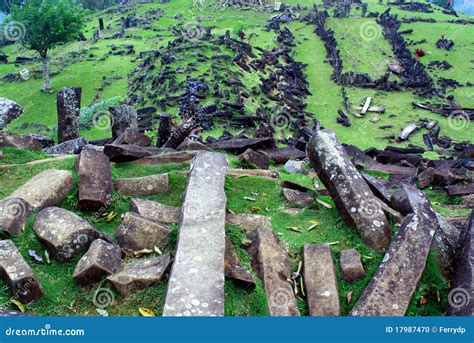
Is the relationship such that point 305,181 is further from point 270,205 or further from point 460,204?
point 460,204

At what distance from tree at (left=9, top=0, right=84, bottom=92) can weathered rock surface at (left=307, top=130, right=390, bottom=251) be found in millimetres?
Answer: 23644

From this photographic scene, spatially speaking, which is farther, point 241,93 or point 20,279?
point 241,93

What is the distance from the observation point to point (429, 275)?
504 centimetres

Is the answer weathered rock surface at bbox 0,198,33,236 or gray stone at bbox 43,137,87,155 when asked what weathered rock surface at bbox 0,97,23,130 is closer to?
gray stone at bbox 43,137,87,155

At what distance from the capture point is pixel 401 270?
4.92 m

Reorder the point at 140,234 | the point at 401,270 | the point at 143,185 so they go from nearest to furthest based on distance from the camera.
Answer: the point at 401,270 < the point at 140,234 < the point at 143,185

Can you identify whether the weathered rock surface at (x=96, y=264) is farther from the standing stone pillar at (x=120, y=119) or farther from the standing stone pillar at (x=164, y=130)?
the standing stone pillar at (x=120, y=119)

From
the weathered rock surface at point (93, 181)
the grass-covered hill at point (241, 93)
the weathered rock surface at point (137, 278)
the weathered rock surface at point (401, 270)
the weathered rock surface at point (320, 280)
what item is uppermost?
the weathered rock surface at point (93, 181)

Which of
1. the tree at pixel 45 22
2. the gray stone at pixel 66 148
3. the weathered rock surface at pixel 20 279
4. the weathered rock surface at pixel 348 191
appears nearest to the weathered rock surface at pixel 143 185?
the weathered rock surface at pixel 20 279

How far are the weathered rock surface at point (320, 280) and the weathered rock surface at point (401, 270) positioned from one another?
0.86 feet

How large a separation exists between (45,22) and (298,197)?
2373 centimetres

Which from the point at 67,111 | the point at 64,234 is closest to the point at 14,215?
the point at 64,234

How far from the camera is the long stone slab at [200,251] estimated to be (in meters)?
4.14

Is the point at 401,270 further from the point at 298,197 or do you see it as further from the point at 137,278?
the point at 137,278
